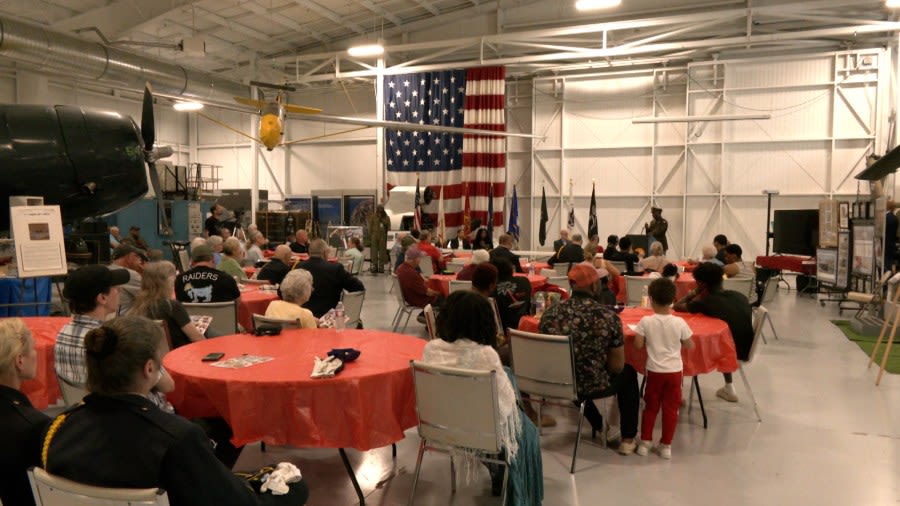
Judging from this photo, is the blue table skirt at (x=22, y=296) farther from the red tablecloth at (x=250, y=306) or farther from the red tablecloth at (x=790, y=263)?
the red tablecloth at (x=790, y=263)

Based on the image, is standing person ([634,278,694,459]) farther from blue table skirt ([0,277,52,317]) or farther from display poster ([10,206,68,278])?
blue table skirt ([0,277,52,317])

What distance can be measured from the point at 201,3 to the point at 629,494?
14093 mm

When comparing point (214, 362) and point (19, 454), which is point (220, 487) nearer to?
point (19, 454)

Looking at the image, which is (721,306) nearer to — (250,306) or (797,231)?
(250,306)

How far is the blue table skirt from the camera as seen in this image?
6.35m

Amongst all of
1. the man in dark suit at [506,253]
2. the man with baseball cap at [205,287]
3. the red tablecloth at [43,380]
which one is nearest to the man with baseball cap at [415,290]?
the man in dark suit at [506,253]

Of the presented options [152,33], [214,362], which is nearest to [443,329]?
[214,362]

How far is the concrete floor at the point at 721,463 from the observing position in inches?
132

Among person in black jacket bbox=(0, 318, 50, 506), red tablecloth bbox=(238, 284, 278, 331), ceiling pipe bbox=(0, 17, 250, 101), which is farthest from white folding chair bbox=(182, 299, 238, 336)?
ceiling pipe bbox=(0, 17, 250, 101)

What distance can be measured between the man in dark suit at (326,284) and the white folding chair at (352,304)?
74 millimetres

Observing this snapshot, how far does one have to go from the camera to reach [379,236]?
49.7 feet

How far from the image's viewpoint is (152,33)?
50.6 feet

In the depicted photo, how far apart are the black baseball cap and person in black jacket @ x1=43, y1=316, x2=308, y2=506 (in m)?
1.27

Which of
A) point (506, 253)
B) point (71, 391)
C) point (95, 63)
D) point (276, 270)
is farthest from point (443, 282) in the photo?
point (95, 63)
